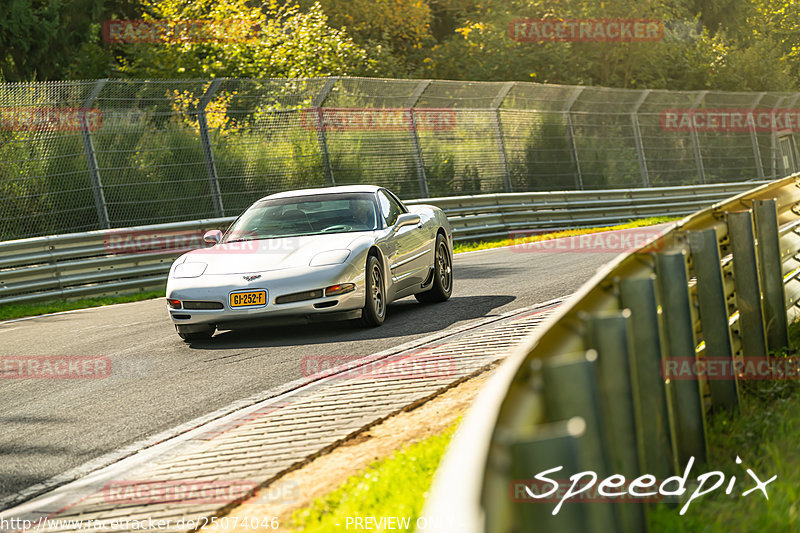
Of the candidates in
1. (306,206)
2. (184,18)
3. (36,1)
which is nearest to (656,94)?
(184,18)

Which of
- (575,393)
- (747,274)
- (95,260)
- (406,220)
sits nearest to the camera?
(575,393)

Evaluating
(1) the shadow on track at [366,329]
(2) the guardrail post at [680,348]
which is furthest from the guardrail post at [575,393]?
(1) the shadow on track at [366,329]

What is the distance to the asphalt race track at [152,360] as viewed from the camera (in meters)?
6.00

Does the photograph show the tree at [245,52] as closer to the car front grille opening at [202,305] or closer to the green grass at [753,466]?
the car front grille opening at [202,305]

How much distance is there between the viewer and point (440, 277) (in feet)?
37.8

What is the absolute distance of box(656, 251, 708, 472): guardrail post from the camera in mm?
4117

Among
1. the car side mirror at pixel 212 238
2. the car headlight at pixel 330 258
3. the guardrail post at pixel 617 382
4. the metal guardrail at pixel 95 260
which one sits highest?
the guardrail post at pixel 617 382

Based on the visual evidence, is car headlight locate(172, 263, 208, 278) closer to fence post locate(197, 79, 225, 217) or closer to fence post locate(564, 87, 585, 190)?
fence post locate(197, 79, 225, 217)

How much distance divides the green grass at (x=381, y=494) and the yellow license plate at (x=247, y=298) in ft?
14.3

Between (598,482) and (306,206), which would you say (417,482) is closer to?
(598,482)

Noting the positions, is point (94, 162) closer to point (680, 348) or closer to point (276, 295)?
point (276, 295)

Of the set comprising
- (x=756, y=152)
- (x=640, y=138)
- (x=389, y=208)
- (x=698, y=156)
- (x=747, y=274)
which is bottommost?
(x=756, y=152)

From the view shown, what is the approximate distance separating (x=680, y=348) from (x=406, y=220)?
20.9ft

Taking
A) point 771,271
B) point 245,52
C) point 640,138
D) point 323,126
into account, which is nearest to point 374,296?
point 771,271
